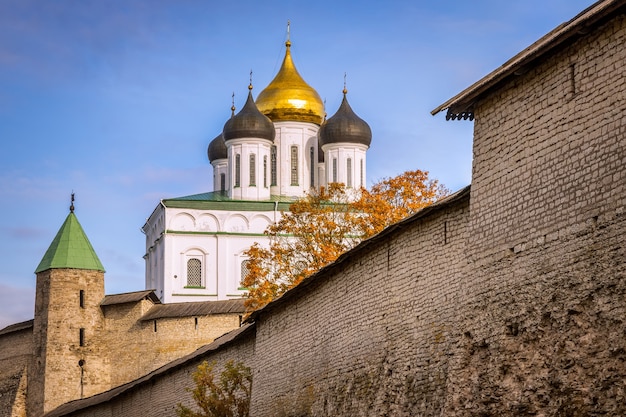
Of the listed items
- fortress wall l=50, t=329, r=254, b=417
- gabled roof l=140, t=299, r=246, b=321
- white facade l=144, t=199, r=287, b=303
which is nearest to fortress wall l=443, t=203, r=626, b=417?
fortress wall l=50, t=329, r=254, b=417

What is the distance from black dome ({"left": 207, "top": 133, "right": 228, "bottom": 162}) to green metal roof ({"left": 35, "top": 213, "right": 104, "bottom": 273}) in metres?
13.6

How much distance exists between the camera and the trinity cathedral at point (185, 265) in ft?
139

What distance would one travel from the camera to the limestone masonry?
10312mm

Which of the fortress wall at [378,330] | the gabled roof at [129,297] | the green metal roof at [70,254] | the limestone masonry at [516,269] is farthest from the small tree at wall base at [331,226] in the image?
the limestone masonry at [516,269]

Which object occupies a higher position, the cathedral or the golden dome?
the golden dome

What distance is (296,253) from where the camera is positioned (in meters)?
35.9

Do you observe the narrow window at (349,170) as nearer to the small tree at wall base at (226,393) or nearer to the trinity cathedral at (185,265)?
the trinity cathedral at (185,265)

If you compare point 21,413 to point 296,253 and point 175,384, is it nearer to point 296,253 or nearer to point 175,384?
point 296,253

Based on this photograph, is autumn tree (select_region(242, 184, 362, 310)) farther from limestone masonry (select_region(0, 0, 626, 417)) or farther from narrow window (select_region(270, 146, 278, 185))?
narrow window (select_region(270, 146, 278, 185))

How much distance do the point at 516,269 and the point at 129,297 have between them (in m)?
32.9

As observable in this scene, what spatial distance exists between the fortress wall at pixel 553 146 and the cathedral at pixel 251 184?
1583 inches

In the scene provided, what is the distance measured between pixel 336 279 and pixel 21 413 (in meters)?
27.9

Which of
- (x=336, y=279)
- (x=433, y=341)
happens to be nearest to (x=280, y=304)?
(x=336, y=279)

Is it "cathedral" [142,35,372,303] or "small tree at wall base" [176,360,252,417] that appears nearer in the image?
"small tree at wall base" [176,360,252,417]
